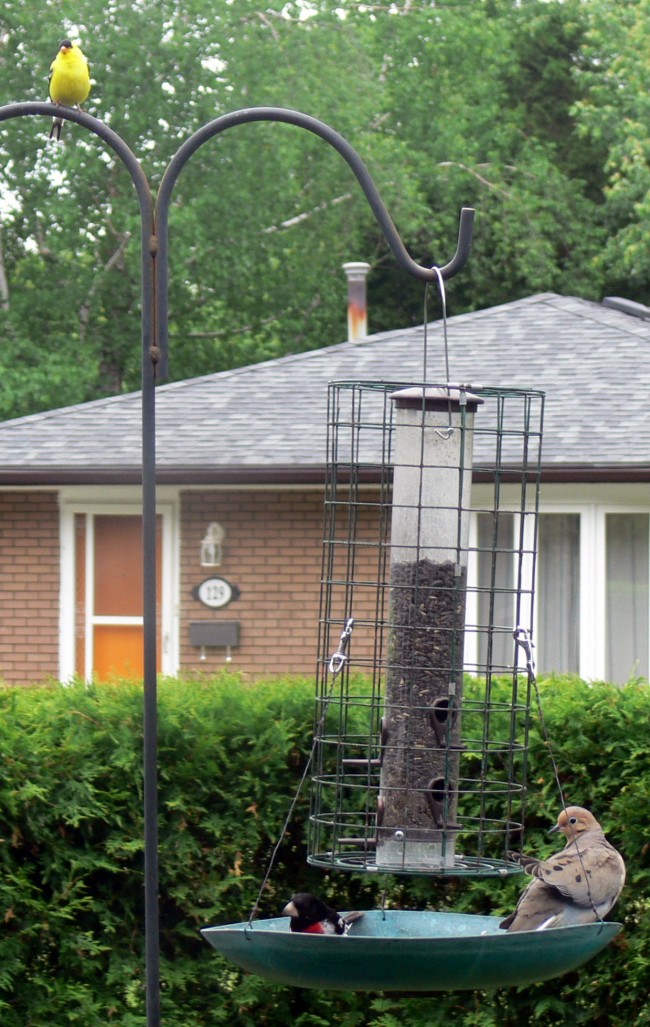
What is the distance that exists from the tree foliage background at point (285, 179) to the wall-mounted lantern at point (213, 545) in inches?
309

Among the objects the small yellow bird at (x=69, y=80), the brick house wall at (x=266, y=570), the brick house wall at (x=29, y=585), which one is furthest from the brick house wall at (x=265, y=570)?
the small yellow bird at (x=69, y=80)

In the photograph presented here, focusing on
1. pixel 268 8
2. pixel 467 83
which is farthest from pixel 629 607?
pixel 467 83

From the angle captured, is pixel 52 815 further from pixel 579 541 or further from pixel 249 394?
pixel 249 394

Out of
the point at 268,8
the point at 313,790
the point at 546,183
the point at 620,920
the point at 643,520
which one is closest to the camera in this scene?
the point at 313,790

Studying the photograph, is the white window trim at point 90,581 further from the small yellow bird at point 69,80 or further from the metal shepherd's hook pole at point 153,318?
the metal shepherd's hook pole at point 153,318

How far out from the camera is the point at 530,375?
456 inches

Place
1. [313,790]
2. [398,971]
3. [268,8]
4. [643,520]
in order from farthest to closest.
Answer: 1. [268,8]
2. [643,520]
3. [313,790]
4. [398,971]

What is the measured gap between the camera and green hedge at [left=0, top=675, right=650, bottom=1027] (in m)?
4.49

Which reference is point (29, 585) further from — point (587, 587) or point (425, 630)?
point (425, 630)

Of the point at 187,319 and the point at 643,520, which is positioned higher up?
the point at 187,319

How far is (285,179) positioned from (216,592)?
10.9 m

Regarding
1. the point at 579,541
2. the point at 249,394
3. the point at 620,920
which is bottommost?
the point at 620,920

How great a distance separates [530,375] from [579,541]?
62.3 inches

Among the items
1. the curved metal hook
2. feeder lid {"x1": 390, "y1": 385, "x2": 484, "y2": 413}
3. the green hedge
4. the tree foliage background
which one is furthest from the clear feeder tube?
the tree foliage background
